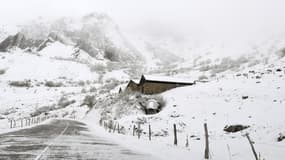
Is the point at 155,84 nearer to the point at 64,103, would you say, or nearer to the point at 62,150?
the point at 64,103

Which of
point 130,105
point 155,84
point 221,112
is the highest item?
point 155,84

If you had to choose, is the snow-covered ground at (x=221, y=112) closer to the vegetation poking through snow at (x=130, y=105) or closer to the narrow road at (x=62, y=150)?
the vegetation poking through snow at (x=130, y=105)

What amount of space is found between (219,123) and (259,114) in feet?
14.5

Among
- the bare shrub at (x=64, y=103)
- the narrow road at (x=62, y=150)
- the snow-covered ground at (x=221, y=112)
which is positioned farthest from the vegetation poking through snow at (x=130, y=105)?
the bare shrub at (x=64, y=103)

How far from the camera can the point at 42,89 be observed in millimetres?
146750

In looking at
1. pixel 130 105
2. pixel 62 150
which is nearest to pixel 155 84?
pixel 130 105

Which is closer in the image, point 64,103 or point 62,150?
point 62,150

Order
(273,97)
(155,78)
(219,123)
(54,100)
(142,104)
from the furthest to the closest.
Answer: (54,100) → (155,78) → (142,104) → (273,97) → (219,123)

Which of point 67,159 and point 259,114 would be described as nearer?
point 67,159

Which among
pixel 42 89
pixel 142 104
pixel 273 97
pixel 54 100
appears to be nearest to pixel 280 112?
pixel 273 97

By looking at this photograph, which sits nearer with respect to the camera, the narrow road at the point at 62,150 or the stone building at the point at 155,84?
the narrow road at the point at 62,150

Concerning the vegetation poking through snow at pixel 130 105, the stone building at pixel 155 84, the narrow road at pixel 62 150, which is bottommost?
the narrow road at pixel 62 150

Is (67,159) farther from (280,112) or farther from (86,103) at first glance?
(86,103)

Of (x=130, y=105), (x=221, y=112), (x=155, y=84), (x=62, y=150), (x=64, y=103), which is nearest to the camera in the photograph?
(x=62, y=150)
